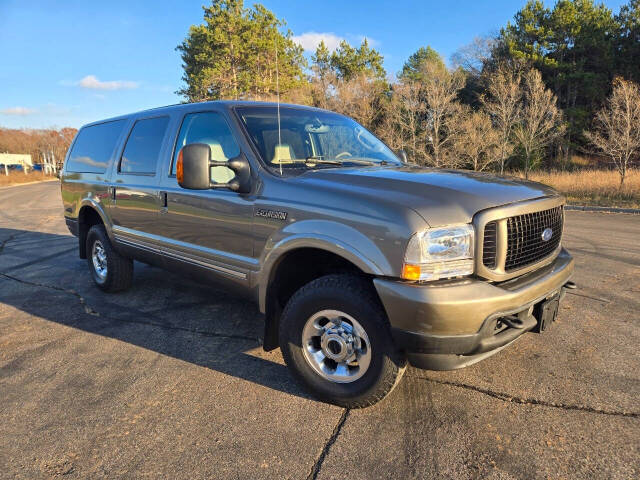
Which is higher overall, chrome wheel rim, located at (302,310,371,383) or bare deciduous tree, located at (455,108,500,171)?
bare deciduous tree, located at (455,108,500,171)

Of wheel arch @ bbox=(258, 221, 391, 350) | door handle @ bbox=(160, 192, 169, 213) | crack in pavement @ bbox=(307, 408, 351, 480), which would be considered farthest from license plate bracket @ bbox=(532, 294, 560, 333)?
door handle @ bbox=(160, 192, 169, 213)

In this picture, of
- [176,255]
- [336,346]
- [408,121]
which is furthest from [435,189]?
[408,121]

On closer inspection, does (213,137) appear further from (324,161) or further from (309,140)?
(324,161)

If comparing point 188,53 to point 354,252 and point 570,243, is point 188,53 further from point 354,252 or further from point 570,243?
point 354,252

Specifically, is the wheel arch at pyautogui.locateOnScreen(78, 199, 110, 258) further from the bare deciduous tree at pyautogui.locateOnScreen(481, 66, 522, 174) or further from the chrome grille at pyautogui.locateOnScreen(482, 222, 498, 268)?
the bare deciduous tree at pyautogui.locateOnScreen(481, 66, 522, 174)

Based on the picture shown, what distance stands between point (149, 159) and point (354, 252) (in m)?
2.58

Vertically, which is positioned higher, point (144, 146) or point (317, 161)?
point (144, 146)

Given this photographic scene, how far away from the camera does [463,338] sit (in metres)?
2.23

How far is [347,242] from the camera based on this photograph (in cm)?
246

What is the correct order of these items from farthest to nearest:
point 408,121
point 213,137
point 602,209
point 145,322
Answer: point 408,121
point 602,209
point 145,322
point 213,137

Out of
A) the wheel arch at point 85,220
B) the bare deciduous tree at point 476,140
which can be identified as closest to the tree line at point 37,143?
the bare deciduous tree at point 476,140

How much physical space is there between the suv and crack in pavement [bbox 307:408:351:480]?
8cm

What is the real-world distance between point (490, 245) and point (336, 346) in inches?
42.5

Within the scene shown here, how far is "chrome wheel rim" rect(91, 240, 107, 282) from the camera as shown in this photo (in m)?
5.08
